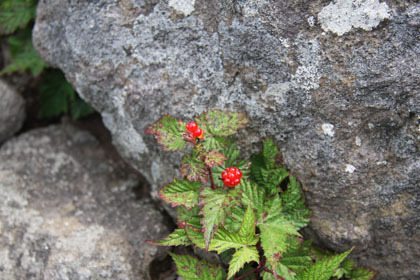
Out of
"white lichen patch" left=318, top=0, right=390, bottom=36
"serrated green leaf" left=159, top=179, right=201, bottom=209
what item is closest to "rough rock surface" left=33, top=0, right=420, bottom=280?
"white lichen patch" left=318, top=0, right=390, bottom=36

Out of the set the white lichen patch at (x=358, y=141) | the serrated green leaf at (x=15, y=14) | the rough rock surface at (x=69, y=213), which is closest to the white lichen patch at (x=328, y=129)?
the white lichen patch at (x=358, y=141)

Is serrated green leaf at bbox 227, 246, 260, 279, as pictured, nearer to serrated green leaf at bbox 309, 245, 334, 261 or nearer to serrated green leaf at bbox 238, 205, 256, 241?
serrated green leaf at bbox 238, 205, 256, 241

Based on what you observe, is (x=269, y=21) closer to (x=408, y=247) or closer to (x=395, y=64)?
(x=395, y=64)

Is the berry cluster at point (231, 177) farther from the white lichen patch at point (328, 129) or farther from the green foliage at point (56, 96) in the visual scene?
the green foliage at point (56, 96)

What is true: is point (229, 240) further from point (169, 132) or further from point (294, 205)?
point (169, 132)

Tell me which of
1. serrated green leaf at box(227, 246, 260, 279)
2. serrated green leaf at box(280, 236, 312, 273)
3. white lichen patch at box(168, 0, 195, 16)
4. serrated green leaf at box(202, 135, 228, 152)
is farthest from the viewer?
white lichen patch at box(168, 0, 195, 16)

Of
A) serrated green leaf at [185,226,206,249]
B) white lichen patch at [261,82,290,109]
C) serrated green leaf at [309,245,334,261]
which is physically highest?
white lichen patch at [261,82,290,109]

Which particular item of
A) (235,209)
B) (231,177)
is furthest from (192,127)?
(235,209)
